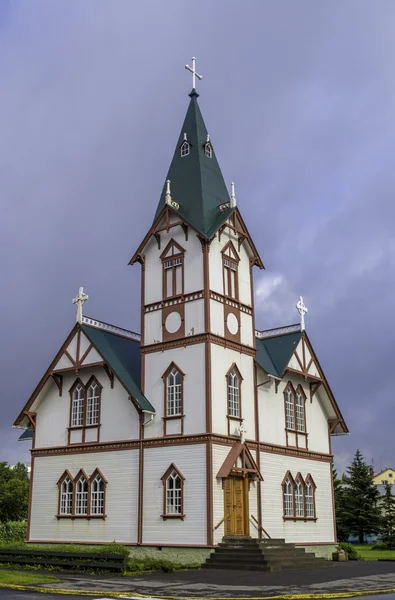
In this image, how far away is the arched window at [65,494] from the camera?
3262 cm

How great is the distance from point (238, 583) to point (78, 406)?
14.8 metres

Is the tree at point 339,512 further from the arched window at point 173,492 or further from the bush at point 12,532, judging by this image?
the arched window at point 173,492

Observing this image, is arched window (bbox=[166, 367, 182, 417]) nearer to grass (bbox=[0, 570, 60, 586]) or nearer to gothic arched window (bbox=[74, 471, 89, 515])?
gothic arched window (bbox=[74, 471, 89, 515])

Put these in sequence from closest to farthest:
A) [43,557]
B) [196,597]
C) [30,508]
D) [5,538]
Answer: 1. [196,597]
2. [43,557]
3. [30,508]
4. [5,538]

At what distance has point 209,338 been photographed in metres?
29.5

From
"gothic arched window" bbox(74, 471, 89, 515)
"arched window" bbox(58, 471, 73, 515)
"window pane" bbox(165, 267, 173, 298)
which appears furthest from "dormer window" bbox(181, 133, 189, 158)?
"arched window" bbox(58, 471, 73, 515)

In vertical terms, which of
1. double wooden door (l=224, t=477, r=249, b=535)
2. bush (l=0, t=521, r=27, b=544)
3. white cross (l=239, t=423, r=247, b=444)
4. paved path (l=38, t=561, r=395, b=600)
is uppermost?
white cross (l=239, t=423, r=247, b=444)

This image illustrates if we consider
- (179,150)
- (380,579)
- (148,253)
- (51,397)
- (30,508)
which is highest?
(179,150)

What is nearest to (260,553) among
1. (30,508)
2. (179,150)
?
(30,508)

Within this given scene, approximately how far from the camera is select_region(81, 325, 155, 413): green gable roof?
30734 mm

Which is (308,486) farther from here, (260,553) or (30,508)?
(30,508)

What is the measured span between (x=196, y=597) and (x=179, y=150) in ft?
78.6

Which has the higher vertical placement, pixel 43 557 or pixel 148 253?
pixel 148 253

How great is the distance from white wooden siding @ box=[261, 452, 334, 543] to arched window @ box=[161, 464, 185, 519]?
4478mm
